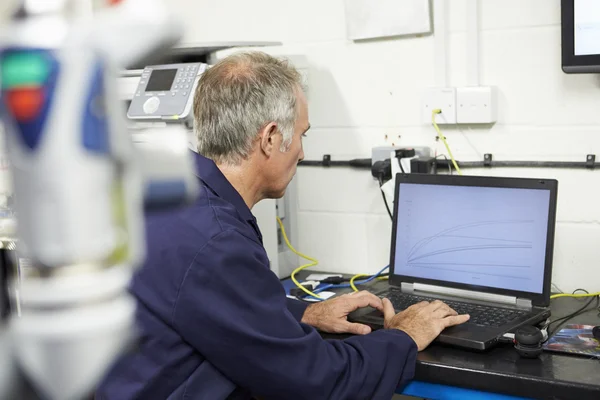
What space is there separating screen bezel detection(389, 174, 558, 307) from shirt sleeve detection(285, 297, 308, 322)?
0.30m

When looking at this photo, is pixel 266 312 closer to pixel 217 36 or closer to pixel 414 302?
pixel 414 302

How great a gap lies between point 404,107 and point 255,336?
1.09m

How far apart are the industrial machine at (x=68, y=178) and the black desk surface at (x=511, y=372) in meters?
1.15

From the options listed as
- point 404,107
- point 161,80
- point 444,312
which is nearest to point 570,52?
point 404,107

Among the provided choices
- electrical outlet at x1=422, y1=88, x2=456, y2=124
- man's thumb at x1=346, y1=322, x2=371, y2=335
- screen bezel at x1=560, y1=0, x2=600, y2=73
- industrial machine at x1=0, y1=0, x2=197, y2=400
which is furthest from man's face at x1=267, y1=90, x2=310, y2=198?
industrial machine at x1=0, y1=0, x2=197, y2=400

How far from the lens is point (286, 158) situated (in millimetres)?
1610

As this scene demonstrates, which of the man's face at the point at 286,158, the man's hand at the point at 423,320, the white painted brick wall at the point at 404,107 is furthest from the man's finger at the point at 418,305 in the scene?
the white painted brick wall at the point at 404,107

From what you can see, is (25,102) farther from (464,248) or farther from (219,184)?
(464,248)

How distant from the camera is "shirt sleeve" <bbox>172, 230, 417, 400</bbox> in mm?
1259

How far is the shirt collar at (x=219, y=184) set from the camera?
1.47 metres

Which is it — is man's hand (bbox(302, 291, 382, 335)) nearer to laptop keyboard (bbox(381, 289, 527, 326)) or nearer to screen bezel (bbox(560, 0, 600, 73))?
laptop keyboard (bbox(381, 289, 527, 326))

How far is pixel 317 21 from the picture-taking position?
2258mm

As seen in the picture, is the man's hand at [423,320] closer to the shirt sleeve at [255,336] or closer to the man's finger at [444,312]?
the man's finger at [444,312]

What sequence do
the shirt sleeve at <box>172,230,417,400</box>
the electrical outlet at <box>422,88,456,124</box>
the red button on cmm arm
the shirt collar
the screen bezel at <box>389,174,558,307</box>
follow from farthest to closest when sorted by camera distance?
1. the electrical outlet at <box>422,88,456,124</box>
2. the screen bezel at <box>389,174,558,307</box>
3. the shirt collar
4. the shirt sleeve at <box>172,230,417,400</box>
5. the red button on cmm arm
